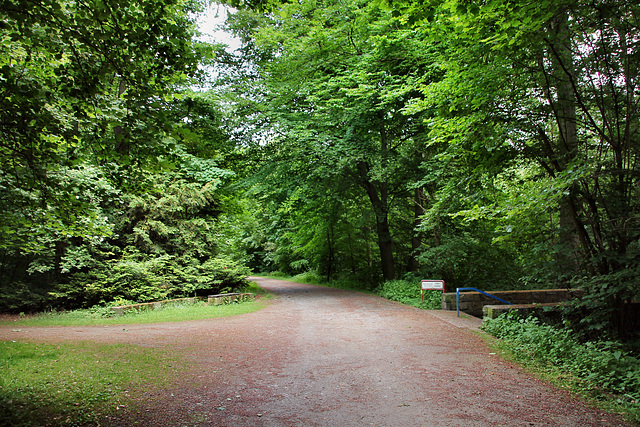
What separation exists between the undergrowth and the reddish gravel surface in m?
0.38

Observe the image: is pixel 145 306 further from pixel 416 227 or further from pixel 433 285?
pixel 416 227

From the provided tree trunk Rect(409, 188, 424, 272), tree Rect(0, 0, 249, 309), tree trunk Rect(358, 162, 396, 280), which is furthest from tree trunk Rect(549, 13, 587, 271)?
tree trunk Rect(358, 162, 396, 280)

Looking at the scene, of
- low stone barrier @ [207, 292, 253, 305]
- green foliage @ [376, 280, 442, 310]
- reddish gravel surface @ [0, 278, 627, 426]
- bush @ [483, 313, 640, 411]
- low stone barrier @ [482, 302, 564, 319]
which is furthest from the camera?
low stone barrier @ [207, 292, 253, 305]

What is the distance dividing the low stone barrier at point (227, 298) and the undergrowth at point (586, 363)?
1030 centimetres

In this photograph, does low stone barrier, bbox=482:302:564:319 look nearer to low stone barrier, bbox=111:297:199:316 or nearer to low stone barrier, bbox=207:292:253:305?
low stone barrier, bbox=207:292:253:305

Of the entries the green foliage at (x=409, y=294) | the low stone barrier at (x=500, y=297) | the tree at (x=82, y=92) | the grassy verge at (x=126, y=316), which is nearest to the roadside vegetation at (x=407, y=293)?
the green foliage at (x=409, y=294)

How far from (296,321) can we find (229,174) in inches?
310

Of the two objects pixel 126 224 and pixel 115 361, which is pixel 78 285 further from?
pixel 115 361

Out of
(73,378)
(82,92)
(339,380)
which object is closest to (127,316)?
(73,378)

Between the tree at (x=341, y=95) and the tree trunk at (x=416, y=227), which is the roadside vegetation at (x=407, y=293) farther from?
the tree at (x=341, y=95)

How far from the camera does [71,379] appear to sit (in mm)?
5004

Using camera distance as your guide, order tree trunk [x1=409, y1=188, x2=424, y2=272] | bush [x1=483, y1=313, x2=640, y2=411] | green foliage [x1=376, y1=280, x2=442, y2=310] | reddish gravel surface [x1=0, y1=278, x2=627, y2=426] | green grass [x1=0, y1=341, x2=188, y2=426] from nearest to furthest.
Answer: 1. green grass [x1=0, y1=341, x2=188, y2=426]
2. reddish gravel surface [x1=0, y1=278, x2=627, y2=426]
3. bush [x1=483, y1=313, x2=640, y2=411]
4. green foliage [x1=376, y1=280, x2=442, y2=310]
5. tree trunk [x1=409, y1=188, x2=424, y2=272]

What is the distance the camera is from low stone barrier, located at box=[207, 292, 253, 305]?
14.6 metres

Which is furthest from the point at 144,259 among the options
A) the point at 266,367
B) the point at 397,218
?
the point at 397,218
